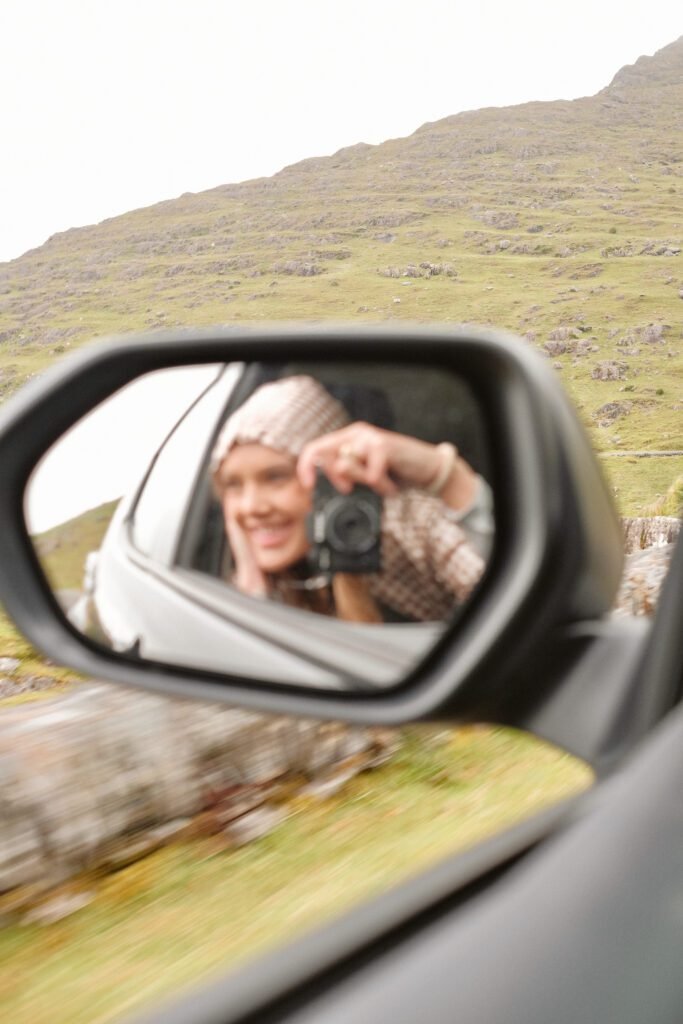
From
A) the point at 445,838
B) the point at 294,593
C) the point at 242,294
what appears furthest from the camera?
the point at 242,294

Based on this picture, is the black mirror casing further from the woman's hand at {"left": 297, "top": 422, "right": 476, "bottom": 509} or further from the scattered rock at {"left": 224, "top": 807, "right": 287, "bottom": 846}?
the scattered rock at {"left": 224, "top": 807, "right": 287, "bottom": 846}

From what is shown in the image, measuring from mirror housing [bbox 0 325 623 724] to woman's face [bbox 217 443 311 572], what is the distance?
0.19 metres

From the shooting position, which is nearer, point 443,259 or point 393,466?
point 393,466

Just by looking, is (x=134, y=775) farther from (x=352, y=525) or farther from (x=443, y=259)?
(x=443, y=259)

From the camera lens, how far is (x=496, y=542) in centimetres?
128

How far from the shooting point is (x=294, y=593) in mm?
1390

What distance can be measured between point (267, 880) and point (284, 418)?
7.96ft

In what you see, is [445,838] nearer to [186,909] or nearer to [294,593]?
[186,909]

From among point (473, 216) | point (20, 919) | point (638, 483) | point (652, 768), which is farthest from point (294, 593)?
point (473, 216)

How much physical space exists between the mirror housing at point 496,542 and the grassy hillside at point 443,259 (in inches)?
2117

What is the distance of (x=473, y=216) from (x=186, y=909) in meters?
165

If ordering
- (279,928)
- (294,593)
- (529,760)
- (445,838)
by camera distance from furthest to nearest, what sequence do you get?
(529,760)
(445,838)
(279,928)
(294,593)

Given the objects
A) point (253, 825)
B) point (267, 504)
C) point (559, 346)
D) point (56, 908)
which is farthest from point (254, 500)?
point (559, 346)

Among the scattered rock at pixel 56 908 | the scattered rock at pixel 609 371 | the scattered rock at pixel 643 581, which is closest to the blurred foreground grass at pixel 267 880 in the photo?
the scattered rock at pixel 56 908
